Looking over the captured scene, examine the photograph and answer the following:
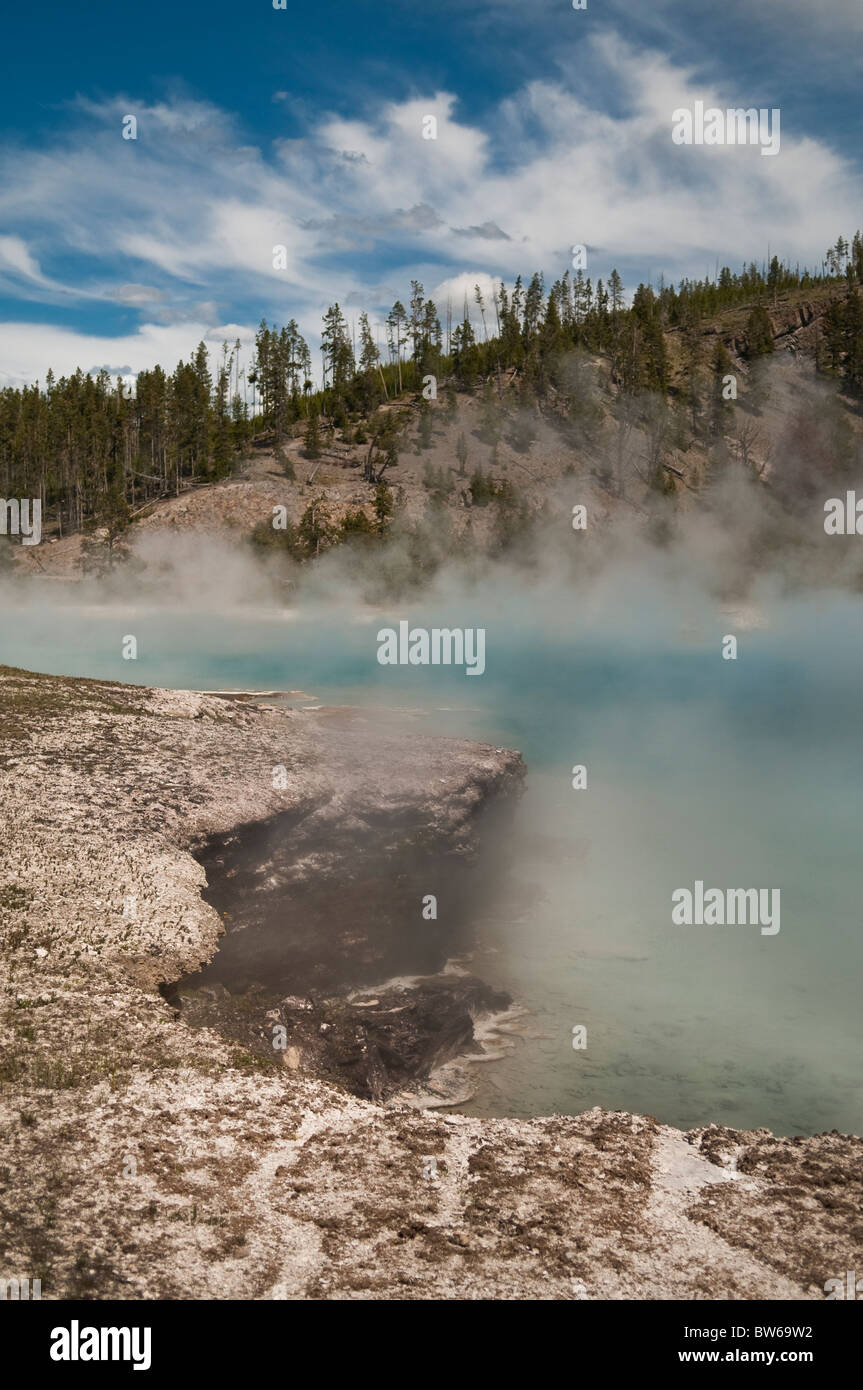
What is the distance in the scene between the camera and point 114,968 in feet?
48.4

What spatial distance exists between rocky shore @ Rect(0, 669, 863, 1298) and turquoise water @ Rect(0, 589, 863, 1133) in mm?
2522

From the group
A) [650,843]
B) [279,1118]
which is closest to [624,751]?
[650,843]

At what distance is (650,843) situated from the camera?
28.2m

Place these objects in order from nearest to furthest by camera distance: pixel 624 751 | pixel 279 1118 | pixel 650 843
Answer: pixel 279 1118
pixel 650 843
pixel 624 751

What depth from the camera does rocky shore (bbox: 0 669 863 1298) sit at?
352 inches

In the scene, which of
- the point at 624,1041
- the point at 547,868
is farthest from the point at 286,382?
the point at 624,1041

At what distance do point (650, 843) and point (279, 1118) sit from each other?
18586mm

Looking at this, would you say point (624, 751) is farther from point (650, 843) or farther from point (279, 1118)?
point (279, 1118)

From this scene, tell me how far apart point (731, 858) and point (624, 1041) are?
1104 centimetres

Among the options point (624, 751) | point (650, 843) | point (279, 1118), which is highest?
point (624, 751)

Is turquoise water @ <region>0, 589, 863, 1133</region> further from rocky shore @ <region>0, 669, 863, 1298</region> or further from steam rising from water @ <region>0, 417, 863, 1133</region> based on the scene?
rocky shore @ <region>0, 669, 863, 1298</region>

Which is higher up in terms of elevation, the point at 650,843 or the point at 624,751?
the point at 624,751

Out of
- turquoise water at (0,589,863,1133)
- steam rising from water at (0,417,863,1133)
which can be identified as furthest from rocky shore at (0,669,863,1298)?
steam rising from water at (0,417,863,1133)

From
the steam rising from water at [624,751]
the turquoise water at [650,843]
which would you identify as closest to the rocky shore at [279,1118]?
the turquoise water at [650,843]
